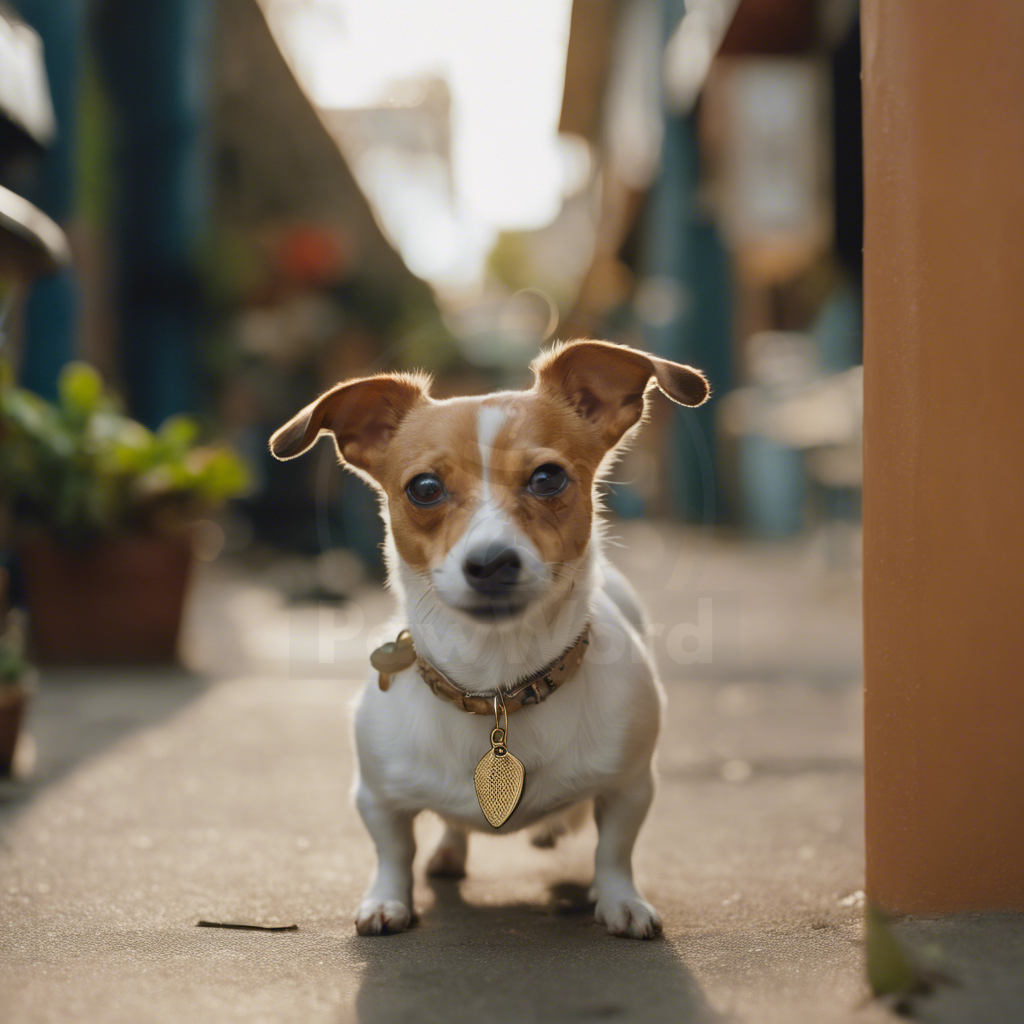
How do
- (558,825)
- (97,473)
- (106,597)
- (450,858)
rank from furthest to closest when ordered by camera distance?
(106,597)
(97,473)
(450,858)
(558,825)

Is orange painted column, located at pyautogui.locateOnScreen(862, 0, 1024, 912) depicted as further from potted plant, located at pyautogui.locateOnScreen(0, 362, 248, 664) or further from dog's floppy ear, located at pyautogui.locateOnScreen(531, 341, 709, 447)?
potted plant, located at pyautogui.locateOnScreen(0, 362, 248, 664)

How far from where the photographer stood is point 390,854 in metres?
1.98

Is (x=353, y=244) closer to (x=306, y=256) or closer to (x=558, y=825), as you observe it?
(x=306, y=256)

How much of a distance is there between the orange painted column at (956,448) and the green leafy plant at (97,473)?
3350mm

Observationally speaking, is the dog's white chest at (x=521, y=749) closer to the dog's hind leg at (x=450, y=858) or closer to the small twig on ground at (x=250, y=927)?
the small twig on ground at (x=250, y=927)

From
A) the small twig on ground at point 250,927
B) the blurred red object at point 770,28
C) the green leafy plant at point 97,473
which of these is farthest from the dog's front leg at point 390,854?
the blurred red object at point 770,28

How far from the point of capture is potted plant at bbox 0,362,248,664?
Answer: 4426 millimetres

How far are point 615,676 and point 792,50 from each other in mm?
7990

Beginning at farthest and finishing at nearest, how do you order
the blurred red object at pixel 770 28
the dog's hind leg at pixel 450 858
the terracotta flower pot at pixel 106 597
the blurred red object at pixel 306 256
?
1. the blurred red object at pixel 306 256
2. the blurred red object at pixel 770 28
3. the terracotta flower pot at pixel 106 597
4. the dog's hind leg at pixel 450 858

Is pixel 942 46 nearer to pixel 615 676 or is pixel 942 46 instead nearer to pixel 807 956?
pixel 615 676

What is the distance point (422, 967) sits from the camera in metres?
1.69

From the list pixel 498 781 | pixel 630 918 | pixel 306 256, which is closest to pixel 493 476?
pixel 498 781

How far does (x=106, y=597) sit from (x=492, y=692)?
3205 mm

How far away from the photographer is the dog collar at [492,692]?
6.27ft
